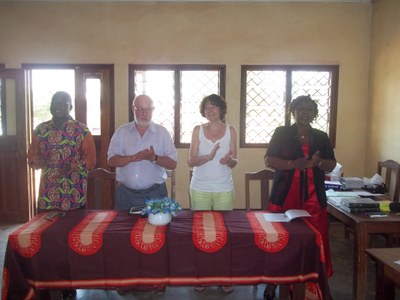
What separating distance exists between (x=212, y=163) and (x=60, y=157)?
3.42 ft

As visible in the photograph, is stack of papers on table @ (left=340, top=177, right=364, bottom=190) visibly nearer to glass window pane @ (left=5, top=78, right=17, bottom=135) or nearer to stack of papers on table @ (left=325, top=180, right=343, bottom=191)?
stack of papers on table @ (left=325, top=180, right=343, bottom=191)

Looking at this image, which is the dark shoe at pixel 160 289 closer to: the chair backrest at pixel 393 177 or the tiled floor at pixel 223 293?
the tiled floor at pixel 223 293

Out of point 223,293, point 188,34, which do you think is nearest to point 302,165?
point 223,293

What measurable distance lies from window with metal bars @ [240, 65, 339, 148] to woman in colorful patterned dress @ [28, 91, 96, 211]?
110 inches

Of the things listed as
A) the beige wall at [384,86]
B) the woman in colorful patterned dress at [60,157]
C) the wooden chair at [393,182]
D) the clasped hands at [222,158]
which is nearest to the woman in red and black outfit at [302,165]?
the clasped hands at [222,158]

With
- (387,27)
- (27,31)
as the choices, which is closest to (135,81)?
(27,31)

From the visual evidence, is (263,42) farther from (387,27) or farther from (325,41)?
(387,27)

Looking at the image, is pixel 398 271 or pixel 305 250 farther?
pixel 305 250

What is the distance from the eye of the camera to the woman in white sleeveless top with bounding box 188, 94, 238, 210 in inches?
99.5

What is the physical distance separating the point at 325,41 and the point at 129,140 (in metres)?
3.36

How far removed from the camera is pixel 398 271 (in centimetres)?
145

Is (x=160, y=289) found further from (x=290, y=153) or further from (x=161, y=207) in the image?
(x=290, y=153)

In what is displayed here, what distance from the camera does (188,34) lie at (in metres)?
4.60

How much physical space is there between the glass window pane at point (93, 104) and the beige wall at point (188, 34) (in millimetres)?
303
